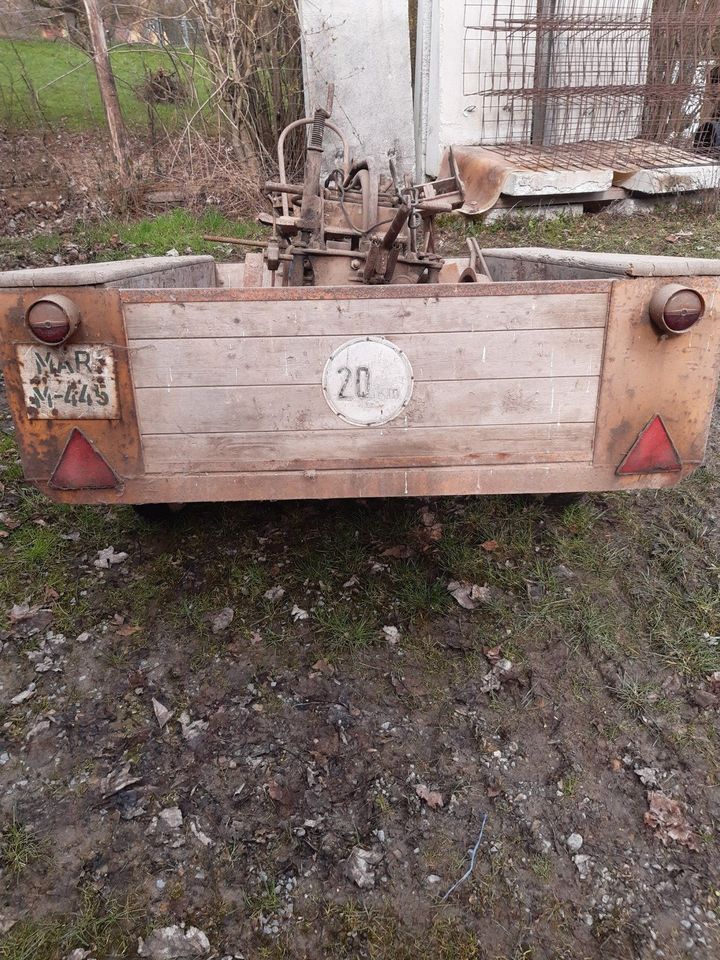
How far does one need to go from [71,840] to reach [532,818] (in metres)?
1.37

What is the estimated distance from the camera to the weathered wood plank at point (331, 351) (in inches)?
83.2

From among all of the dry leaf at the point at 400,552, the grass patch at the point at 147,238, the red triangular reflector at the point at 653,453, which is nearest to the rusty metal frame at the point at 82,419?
the dry leaf at the point at 400,552

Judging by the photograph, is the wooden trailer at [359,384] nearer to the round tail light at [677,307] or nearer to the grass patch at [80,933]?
the round tail light at [677,307]

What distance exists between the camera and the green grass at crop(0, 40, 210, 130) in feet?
26.3

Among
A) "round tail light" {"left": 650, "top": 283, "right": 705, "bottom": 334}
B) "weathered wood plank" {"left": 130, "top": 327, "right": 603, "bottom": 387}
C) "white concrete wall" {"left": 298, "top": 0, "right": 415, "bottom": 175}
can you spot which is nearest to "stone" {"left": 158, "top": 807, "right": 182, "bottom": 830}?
"weathered wood plank" {"left": 130, "top": 327, "right": 603, "bottom": 387}

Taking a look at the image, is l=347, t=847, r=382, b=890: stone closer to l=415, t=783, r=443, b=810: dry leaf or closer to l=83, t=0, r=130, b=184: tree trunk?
l=415, t=783, r=443, b=810: dry leaf

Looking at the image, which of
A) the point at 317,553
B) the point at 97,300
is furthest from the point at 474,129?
the point at 97,300

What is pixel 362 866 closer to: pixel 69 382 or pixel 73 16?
pixel 69 382

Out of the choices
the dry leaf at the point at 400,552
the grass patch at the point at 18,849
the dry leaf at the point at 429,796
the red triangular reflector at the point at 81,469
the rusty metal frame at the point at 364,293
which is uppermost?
the rusty metal frame at the point at 364,293

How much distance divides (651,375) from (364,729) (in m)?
1.52

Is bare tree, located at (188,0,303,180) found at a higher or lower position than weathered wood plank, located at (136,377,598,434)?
higher

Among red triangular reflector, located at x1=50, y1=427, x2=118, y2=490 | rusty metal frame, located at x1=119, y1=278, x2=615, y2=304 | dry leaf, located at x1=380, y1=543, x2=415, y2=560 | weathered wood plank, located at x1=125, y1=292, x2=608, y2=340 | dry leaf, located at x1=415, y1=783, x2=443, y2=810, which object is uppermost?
rusty metal frame, located at x1=119, y1=278, x2=615, y2=304

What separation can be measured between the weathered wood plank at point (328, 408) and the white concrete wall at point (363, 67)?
18.5 ft

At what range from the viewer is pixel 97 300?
6.82 ft
